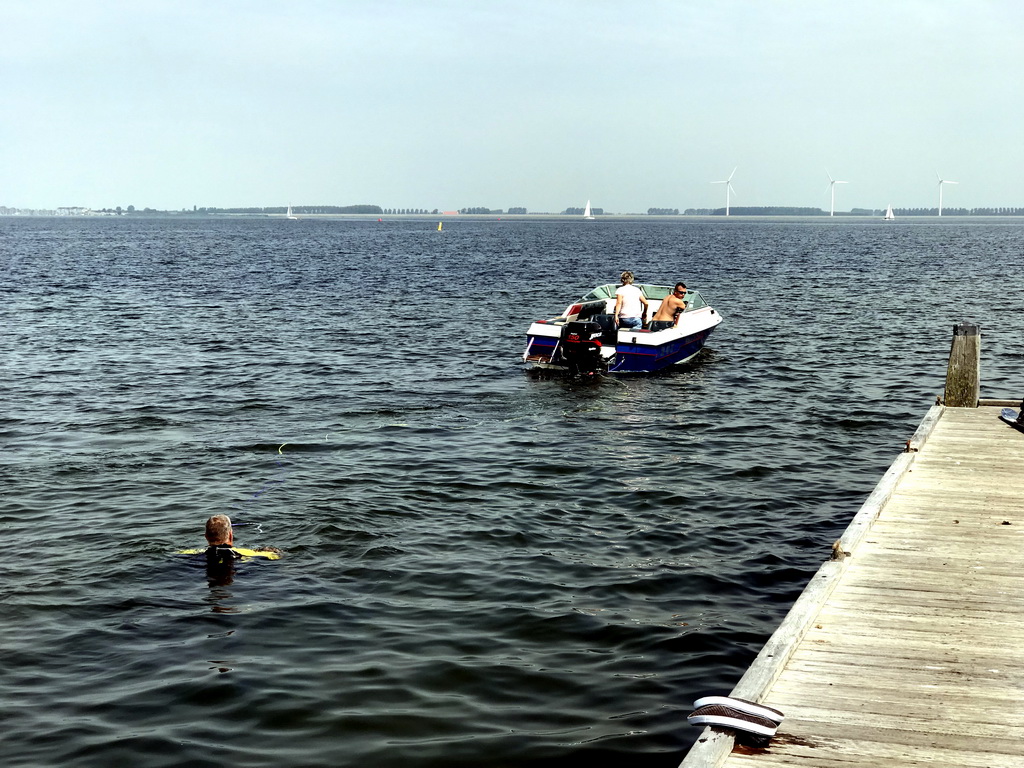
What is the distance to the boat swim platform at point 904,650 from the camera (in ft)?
16.9

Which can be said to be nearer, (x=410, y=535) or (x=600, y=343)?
(x=410, y=535)

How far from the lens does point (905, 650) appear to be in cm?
637

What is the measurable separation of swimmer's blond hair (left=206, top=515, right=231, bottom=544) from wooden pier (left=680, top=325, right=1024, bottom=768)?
544 centimetres

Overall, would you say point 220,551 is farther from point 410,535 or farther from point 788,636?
point 788,636

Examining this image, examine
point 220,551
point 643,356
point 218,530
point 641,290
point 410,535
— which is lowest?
point 410,535

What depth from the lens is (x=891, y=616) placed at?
6.93 meters

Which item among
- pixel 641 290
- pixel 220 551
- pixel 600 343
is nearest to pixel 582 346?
pixel 600 343

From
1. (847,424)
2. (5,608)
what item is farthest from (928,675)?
(847,424)

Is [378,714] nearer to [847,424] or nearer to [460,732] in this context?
[460,732]

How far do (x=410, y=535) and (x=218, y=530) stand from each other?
219 centimetres

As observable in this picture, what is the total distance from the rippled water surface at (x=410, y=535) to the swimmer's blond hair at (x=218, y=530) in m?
0.36

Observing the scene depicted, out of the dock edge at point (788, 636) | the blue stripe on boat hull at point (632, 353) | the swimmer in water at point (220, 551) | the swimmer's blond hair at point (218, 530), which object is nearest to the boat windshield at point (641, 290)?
the blue stripe on boat hull at point (632, 353)

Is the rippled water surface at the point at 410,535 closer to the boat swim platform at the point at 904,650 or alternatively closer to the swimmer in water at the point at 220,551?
the swimmer in water at the point at 220,551

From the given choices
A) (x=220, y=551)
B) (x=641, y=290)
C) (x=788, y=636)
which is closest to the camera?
(x=788, y=636)
